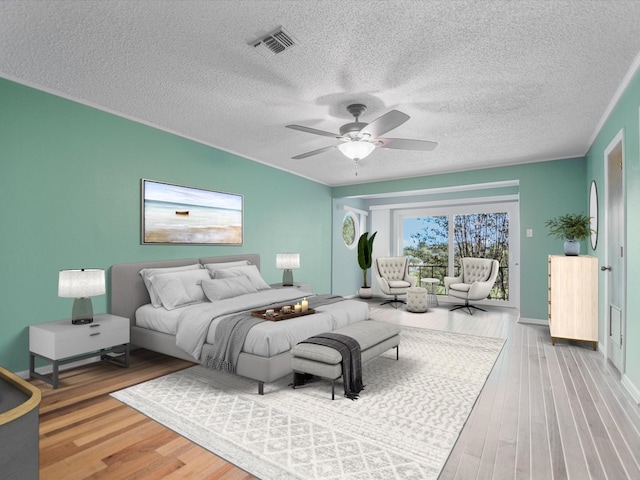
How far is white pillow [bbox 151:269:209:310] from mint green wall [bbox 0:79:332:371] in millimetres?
459

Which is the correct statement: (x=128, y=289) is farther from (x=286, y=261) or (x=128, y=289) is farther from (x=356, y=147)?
(x=356, y=147)

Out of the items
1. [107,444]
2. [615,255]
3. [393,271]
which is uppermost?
[615,255]

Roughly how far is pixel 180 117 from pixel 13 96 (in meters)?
1.37

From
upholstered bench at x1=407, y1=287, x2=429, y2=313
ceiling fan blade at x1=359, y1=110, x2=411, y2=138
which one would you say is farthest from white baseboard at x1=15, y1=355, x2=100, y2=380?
upholstered bench at x1=407, y1=287, x2=429, y2=313

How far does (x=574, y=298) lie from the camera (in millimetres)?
4090

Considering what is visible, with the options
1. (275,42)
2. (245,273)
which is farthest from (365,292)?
(275,42)

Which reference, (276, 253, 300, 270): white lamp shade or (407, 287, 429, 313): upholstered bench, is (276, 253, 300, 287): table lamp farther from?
(407, 287, 429, 313): upholstered bench

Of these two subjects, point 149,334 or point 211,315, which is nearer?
point 211,315

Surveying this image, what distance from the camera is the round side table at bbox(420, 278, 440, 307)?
7.52 metres

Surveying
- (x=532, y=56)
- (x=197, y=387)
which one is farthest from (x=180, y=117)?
(x=532, y=56)

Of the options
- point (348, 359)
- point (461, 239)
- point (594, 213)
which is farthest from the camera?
point (461, 239)

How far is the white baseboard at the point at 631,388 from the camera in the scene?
8.49 feet

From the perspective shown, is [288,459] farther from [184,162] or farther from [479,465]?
[184,162]

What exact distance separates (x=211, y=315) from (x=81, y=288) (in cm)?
109
